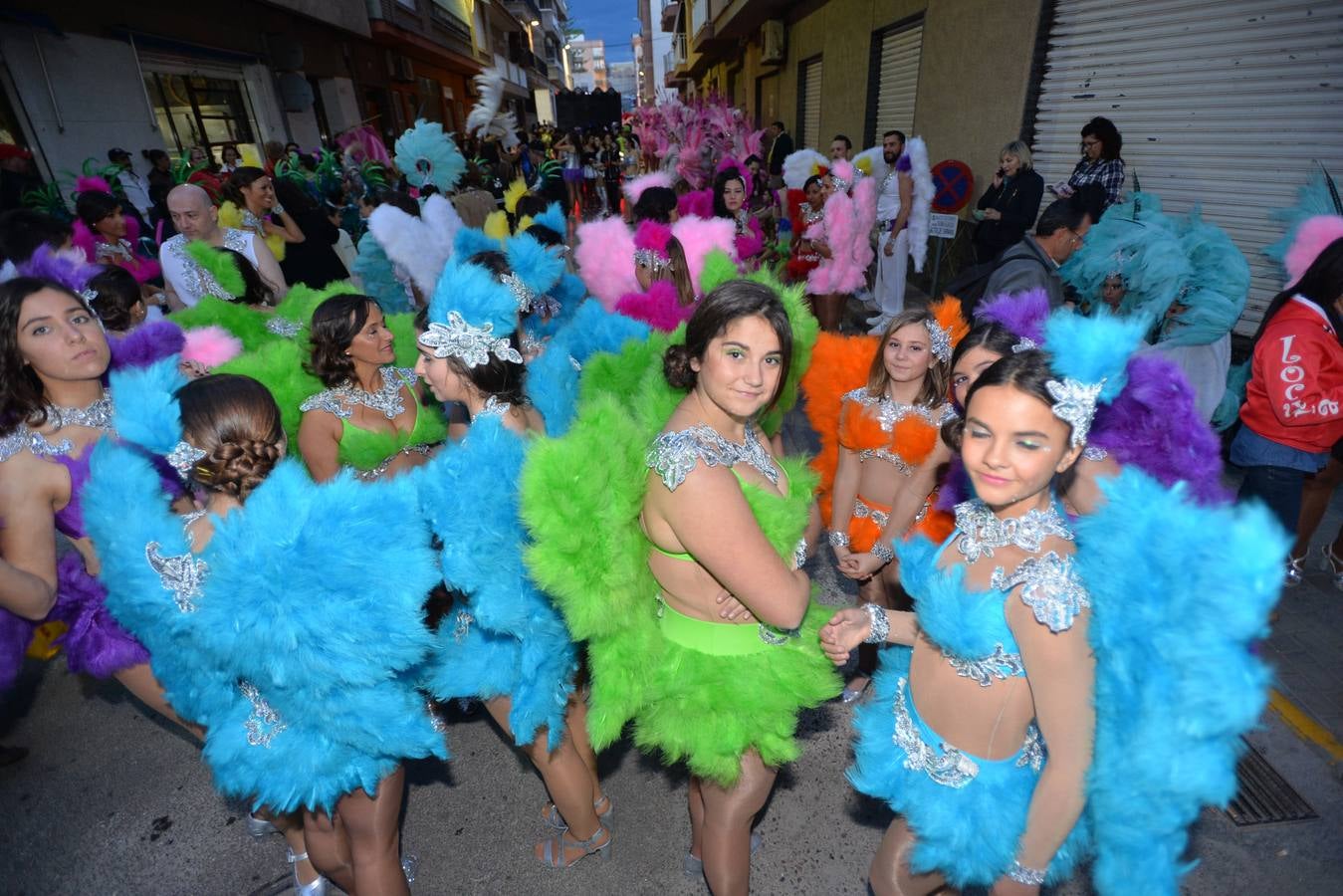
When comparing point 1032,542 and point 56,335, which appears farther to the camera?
point 56,335

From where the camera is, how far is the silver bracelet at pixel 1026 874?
1625 millimetres

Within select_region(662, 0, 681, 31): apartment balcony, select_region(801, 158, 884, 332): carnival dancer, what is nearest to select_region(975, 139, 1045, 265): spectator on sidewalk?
select_region(801, 158, 884, 332): carnival dancer

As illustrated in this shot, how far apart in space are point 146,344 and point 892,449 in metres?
3.42

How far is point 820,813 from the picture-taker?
280 centimetres

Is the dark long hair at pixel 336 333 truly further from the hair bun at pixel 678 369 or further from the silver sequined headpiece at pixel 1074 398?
the silver sequined headpiece at pixel 1074 398

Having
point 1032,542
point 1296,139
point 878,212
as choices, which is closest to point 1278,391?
point 1032,542

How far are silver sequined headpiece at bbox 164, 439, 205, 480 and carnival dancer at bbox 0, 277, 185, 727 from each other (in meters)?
0.65

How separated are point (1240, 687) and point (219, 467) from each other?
2.43 meters

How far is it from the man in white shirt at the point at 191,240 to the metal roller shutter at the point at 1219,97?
24.0ft

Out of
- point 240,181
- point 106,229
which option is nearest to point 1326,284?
point 240,181

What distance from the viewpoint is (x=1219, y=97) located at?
5.51m

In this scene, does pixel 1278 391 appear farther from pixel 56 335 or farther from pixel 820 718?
pixel 56 335

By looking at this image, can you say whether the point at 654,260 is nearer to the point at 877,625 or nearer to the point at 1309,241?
the point at 877,625

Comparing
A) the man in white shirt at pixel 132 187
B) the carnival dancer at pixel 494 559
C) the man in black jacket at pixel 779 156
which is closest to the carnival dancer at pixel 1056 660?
the carnival dancer at pixel 494 559
